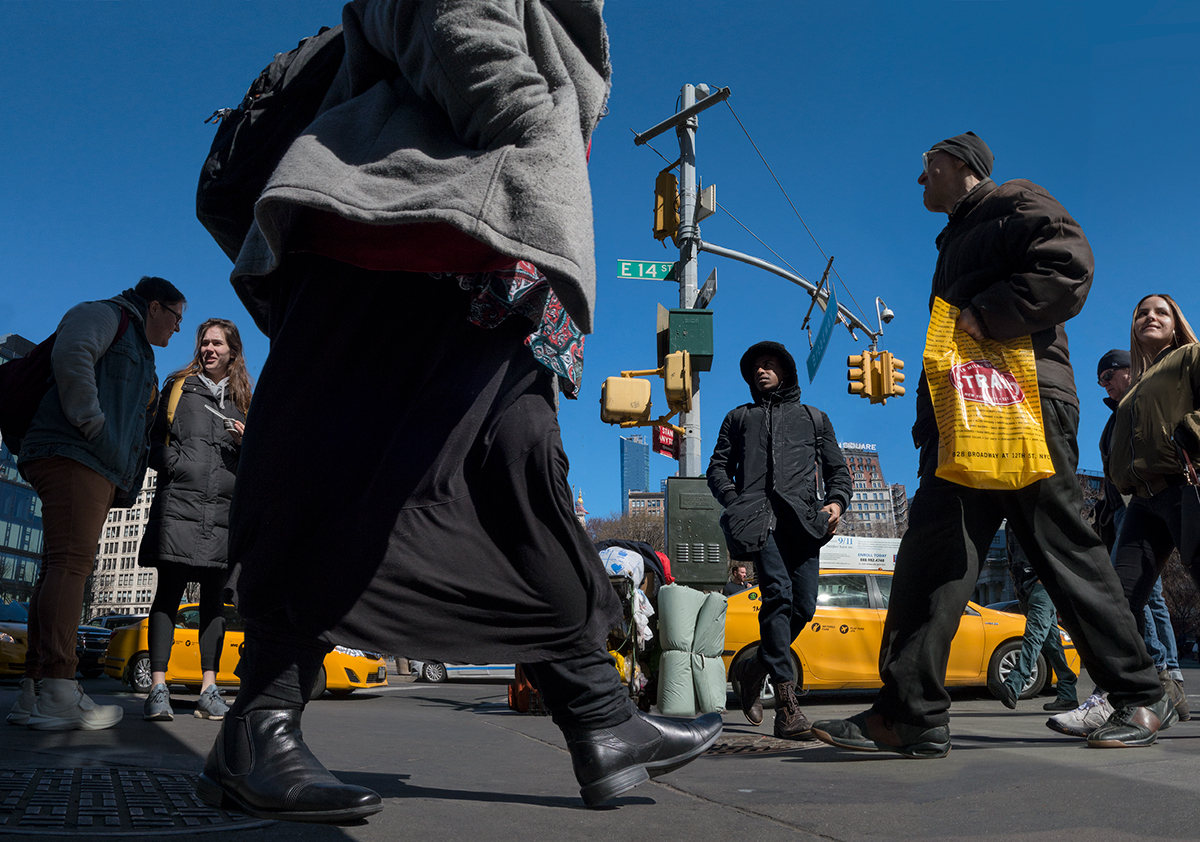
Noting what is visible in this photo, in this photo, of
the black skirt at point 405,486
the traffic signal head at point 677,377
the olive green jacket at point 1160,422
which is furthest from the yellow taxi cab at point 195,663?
the black skirt at point 405,486

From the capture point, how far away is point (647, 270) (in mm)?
14648

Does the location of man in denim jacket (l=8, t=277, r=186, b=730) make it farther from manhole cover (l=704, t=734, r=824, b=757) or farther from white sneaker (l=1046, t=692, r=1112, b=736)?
white sneaker (l=1046, t=692, r=1112, b=736)

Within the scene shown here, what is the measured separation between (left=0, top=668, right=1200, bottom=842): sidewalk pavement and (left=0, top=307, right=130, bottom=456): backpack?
126 cm

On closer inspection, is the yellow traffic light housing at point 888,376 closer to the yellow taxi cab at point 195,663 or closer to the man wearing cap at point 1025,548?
the yellow taxi cab at point 195,663

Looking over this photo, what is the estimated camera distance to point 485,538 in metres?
1.94

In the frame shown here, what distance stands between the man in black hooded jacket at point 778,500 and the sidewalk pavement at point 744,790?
1.17 m

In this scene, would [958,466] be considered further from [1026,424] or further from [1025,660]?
[1025,660]

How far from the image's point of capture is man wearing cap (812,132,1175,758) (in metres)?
2.93

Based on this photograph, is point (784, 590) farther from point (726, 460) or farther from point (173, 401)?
point (173, 401)

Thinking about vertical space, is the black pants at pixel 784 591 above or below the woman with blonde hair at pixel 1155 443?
below

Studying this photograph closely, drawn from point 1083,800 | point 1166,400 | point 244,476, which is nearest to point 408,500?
point 244,476

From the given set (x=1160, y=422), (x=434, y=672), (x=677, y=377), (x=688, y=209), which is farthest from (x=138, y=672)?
(x=1160, y=422)

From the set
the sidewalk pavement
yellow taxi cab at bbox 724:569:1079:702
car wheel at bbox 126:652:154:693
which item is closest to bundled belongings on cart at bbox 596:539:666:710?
the sidewalk pavement

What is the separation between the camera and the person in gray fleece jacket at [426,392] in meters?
1.66
